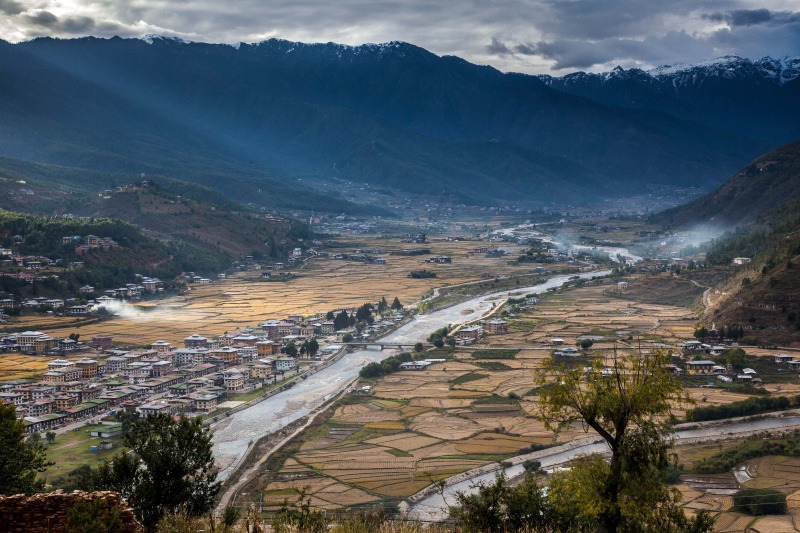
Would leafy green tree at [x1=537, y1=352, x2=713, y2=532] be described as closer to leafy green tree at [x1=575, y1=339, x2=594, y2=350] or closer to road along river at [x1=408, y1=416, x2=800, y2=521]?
road along river at [x1=408, y1=416, x2=800, y2=521]

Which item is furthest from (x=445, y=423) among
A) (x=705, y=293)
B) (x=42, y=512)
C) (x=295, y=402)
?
(x=705, y=293)

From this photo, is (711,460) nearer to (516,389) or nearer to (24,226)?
(516,389)

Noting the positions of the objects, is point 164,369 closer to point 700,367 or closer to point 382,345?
point 382,345

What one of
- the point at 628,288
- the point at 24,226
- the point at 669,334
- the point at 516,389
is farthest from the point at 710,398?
the point at 24,226

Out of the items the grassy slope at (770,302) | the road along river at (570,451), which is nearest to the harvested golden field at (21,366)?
the road along river at (570,451)

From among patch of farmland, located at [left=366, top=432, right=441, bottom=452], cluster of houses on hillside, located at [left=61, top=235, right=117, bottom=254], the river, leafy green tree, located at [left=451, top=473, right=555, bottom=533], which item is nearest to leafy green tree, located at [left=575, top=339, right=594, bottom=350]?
patch of farmland, located at [left=366, top=432, right=441, bottom=452]

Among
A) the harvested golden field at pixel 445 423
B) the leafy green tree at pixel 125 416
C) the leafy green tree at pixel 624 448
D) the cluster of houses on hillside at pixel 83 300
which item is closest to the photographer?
the leafy green tree at pixel 624 448

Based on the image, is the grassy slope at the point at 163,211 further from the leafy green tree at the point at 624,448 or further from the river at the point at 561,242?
the leafy green tree at the point at 624,448
